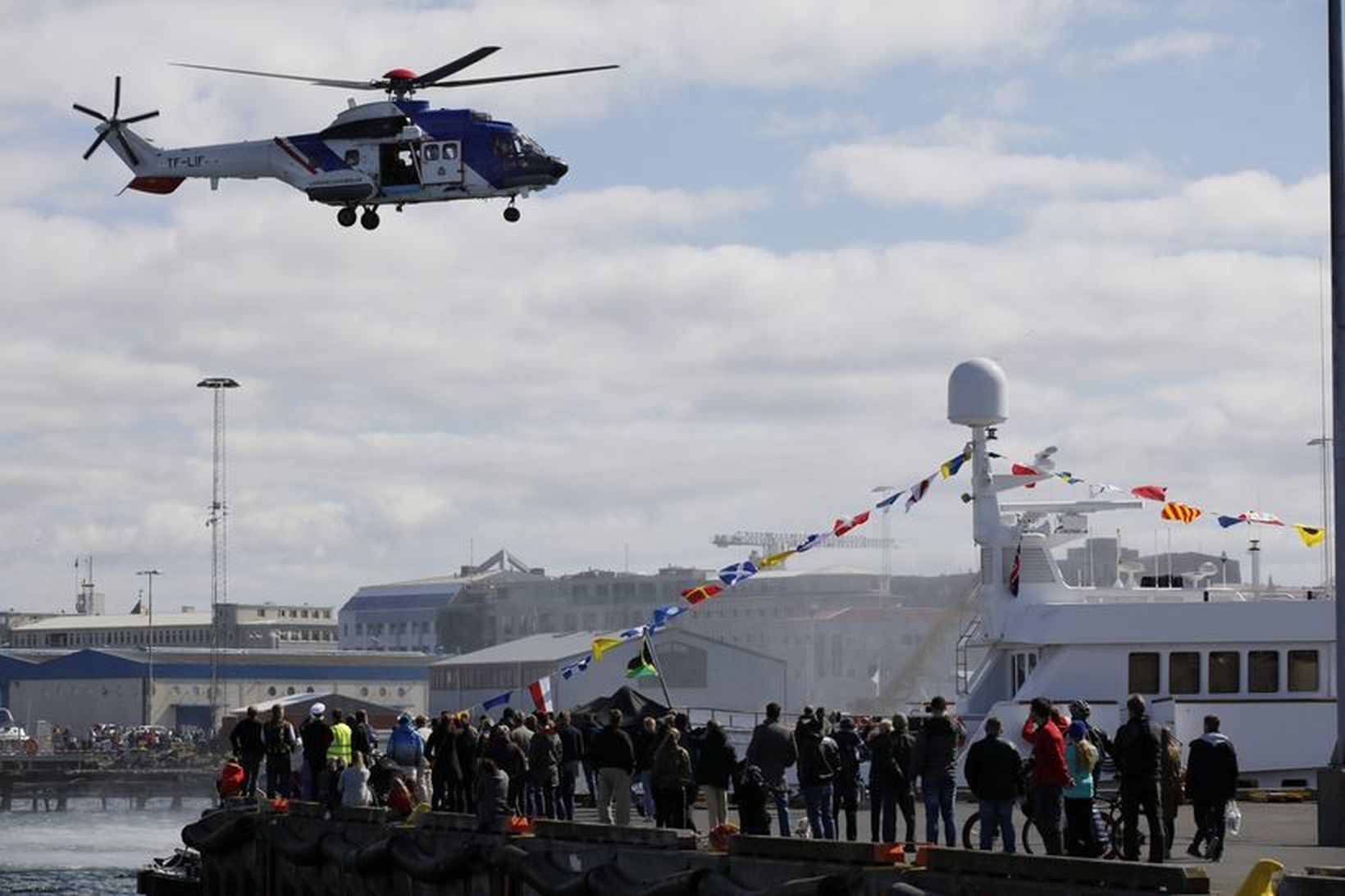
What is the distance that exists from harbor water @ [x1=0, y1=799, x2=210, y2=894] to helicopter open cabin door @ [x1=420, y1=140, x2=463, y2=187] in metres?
29.0

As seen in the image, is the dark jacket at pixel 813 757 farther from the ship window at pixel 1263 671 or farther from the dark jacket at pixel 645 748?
the ship window at pixel 1263 671

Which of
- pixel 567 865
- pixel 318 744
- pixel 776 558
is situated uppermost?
pixel 776 558

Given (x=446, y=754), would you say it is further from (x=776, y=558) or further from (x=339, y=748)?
A: (x=776, y=558)

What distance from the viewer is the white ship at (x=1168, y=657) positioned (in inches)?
1532

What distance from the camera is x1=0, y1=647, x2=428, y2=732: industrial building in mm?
154000

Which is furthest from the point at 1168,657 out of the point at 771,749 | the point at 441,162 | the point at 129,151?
the point at 129,151

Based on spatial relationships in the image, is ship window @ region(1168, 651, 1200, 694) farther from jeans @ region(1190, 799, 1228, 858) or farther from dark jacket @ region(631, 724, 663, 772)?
jeans @ region(1190, 799, 1228, 858)

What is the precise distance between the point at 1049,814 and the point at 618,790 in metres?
8.35

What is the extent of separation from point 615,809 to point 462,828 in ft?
7.12

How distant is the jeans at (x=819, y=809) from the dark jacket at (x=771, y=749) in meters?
0.77

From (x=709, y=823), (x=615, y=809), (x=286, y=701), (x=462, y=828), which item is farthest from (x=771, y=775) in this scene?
(x=286, y=701)

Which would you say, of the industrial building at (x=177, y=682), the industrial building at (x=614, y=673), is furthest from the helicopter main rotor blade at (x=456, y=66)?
the industrial building at (x=177, y=682)

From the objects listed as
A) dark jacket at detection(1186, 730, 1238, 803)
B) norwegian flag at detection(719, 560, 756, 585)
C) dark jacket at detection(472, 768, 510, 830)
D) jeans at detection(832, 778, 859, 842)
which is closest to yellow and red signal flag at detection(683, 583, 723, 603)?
norwegian flag at detection(719, 560, 756, 585)

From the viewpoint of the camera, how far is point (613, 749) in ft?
97.9
